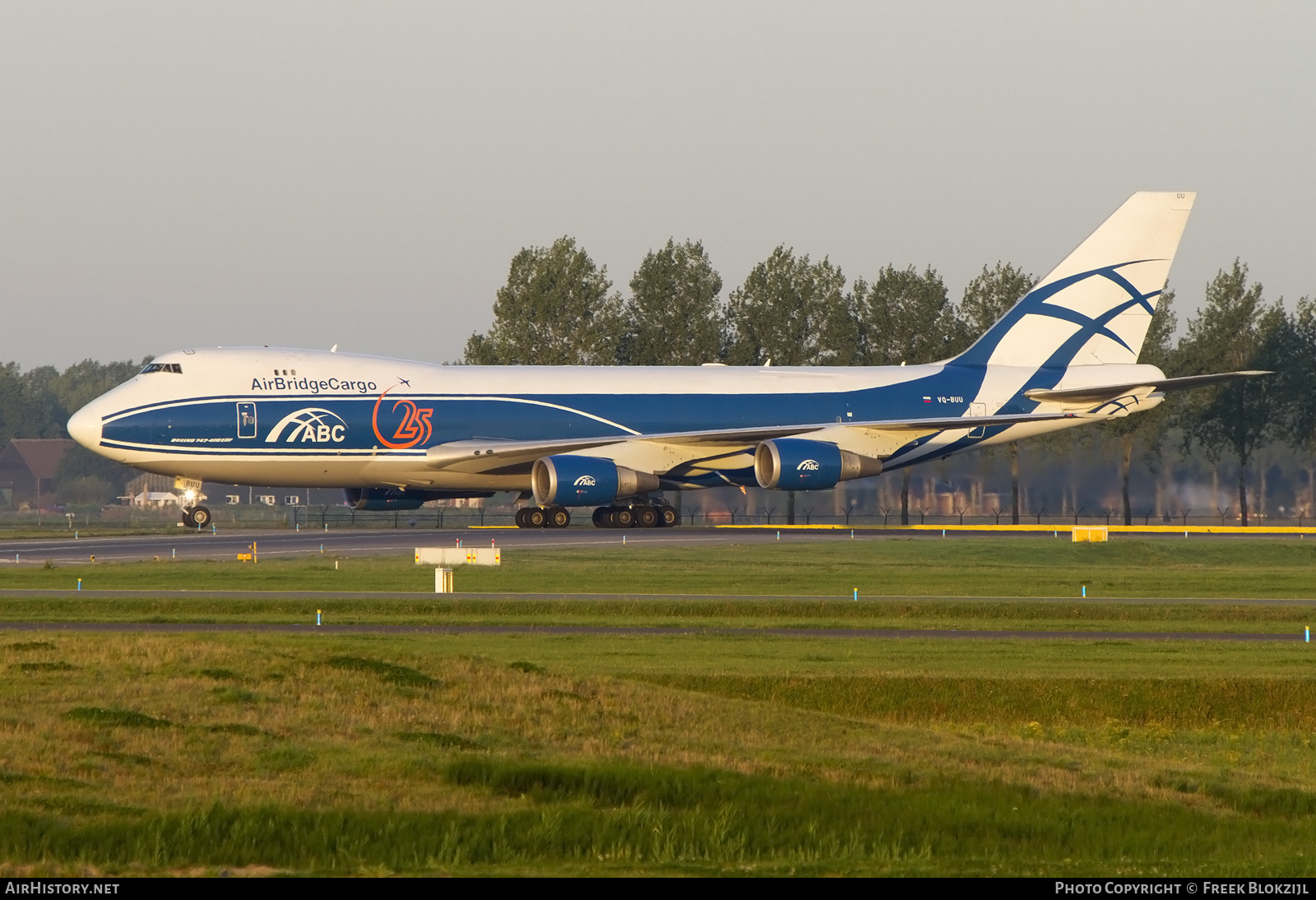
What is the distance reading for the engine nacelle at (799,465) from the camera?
55.3 meters

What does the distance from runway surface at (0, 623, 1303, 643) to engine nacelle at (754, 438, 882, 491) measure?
2594cm

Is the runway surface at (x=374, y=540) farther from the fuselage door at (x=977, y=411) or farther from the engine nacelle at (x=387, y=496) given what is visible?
the fuselage door at (x=977, y=411)

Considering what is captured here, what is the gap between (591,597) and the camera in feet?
112

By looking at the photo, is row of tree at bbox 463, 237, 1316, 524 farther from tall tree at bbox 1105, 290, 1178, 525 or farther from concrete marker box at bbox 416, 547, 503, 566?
concrete marker box at bbox 416, 547, 503, 566

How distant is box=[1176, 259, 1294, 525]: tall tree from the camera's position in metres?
74.4

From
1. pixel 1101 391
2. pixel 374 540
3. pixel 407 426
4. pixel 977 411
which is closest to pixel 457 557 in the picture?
pixel 374 540

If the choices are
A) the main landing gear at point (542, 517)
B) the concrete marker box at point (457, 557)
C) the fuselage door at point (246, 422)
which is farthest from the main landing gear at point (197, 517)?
the concrete marker box at point (457, 557)

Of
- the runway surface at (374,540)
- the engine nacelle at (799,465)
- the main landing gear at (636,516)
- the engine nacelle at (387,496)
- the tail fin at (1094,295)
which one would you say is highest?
the tail fin at (1094,295)

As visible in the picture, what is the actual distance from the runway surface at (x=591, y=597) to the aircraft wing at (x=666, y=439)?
18.8 m

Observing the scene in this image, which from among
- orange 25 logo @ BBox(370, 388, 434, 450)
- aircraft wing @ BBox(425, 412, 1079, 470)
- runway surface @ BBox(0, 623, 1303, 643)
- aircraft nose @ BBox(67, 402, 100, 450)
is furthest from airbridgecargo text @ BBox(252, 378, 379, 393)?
runway surface @ BBox(0, 623, 1303, 643)

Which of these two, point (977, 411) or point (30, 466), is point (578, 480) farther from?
point (30, 466)

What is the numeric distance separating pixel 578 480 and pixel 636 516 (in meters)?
4.98

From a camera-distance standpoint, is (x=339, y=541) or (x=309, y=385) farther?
(x=309, y=385)
